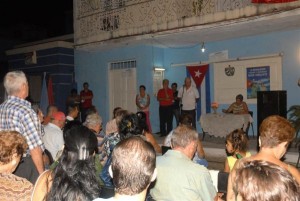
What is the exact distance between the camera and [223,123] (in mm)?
9484

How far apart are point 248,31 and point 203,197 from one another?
26.6ft

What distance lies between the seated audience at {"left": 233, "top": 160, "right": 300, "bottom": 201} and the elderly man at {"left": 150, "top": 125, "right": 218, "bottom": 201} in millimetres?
1443

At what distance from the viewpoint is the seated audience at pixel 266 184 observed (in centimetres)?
136

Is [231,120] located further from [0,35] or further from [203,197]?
[0,35]

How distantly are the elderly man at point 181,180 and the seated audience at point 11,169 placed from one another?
1139 mm

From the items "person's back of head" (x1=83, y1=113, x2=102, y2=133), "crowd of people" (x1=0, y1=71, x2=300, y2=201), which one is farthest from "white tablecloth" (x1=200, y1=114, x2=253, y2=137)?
"person's back of head" (x1=83, y1=113, x2=102, y2=133)

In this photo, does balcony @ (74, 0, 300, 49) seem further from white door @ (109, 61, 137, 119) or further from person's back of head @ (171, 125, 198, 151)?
person's back of head @ (171, 125, 198, 151)

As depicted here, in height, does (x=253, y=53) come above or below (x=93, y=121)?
above

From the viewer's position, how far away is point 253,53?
1073 centimetres

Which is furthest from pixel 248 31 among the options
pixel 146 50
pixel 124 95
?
pixel 124 95

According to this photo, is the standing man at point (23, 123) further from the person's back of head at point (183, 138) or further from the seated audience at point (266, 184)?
the seated audience at point (266, 184)

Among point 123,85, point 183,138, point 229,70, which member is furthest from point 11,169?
point 123,85

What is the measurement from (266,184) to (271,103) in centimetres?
762

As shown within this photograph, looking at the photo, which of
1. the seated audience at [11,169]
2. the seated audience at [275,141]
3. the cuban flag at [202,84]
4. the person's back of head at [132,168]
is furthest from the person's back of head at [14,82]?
the cuban flag at [202,84]
